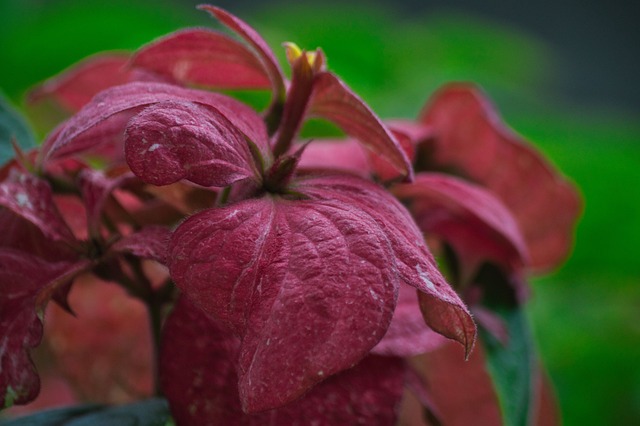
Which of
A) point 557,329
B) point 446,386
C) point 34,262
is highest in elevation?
point 34,262

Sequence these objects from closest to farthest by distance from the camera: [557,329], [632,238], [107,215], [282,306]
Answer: [282,306], [107,215], [557,329], [632,238]

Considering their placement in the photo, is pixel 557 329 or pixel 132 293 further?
pixel 557 329

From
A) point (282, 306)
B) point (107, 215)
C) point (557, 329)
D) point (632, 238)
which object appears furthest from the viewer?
point (632, 238)

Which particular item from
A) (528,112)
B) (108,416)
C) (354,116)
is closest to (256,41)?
(354,116)

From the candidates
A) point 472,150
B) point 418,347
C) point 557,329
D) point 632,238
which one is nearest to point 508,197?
point 472,150

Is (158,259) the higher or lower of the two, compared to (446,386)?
higher

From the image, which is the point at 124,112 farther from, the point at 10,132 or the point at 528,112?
the point at 528,112

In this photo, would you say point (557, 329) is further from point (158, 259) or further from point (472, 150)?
point (158, 259)

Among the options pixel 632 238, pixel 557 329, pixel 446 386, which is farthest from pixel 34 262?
pixel 632 238

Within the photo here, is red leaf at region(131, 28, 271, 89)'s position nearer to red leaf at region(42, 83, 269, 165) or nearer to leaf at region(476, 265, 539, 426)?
red leaf at region(42, 83, 269, 165)
